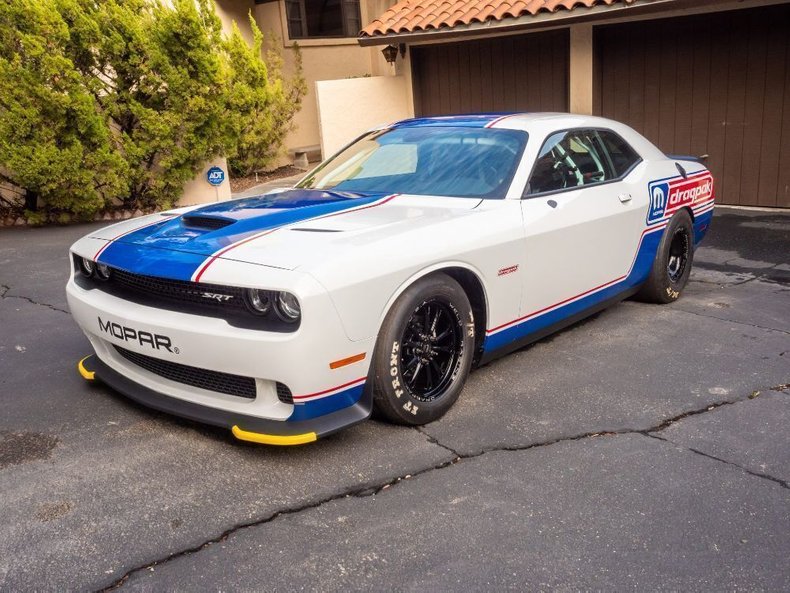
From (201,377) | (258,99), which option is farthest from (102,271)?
(258,99)

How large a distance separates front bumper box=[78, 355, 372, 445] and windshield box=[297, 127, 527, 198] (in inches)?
58.8

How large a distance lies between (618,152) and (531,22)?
494 centimetres

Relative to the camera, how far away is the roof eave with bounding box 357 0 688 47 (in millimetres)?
8398

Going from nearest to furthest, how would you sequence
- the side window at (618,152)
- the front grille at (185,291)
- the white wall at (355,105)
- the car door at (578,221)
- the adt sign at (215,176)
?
1. the front grille at (185,291)
2. the car door at (578,221)
3. the side window at (618,152)
4. the adt sign at (215,176)
5. the white wall at (355,105)

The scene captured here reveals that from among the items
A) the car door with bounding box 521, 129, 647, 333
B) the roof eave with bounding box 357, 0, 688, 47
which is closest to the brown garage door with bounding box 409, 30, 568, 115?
the roof eave with bounding box 357, 0, 688, 47

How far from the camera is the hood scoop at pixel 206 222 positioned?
3689 mm

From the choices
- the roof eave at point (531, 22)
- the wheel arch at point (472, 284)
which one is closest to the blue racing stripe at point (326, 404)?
the wheel arch at point (472, 284)

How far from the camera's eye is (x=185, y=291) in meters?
3.28

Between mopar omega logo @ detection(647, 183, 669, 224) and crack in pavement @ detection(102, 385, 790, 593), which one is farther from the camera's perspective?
mopar omega logo @ detection(647, 183, 669, 224)

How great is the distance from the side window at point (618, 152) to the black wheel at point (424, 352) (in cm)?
196

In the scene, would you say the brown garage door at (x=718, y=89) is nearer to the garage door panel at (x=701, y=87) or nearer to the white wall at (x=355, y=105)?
the garage door panel at (x=701, y=87)

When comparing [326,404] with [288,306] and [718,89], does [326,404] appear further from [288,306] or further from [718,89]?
[718,89]

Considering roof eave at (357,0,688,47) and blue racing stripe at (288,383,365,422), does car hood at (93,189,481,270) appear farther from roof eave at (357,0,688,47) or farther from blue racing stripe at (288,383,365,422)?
roof eave at (357,0,688,47)

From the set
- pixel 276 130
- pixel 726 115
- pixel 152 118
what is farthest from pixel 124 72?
pixel 726 115
